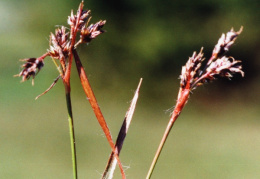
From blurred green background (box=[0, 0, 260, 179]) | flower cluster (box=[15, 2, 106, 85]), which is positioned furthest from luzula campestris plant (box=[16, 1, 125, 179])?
blurred green background (box=[0, 0, 260, 179])

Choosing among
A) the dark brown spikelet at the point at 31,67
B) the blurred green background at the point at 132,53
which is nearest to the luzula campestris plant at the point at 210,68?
the dark brown spikelet at the point at 31,67

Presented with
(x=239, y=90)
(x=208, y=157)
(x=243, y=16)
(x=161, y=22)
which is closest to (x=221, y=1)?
(x=243, y=16)

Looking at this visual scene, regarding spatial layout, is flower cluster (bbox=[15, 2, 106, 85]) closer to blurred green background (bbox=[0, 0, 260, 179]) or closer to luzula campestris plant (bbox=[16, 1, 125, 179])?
luzula campestris plant (bbox=[16, 1, 125, 179])

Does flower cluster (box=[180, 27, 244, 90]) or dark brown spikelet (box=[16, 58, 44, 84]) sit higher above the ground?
flower cluster (box=[180, 27, 244, 90])

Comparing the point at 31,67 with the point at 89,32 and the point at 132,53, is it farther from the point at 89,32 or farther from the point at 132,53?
the point at 132,53

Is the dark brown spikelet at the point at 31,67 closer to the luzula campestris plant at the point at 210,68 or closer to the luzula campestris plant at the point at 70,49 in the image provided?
the luzula campestris plant at the point at 70,49

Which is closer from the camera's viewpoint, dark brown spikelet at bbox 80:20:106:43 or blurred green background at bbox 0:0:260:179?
dark brown spikelet at bbox 80:20:106:43

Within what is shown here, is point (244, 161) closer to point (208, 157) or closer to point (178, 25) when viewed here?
point (208, 157)
